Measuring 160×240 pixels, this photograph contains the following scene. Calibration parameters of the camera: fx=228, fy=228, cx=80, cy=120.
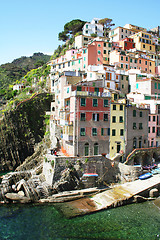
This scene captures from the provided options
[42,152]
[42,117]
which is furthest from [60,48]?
[42,152]

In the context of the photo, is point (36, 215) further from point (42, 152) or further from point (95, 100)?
point (42, 152)

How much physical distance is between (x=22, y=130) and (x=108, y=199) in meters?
36.0

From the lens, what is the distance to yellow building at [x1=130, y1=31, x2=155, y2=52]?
72.9 m

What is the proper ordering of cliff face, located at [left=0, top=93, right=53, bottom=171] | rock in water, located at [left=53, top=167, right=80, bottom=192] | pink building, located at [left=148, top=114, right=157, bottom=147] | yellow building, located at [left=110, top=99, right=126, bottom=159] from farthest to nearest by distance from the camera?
cliff face, located at [left=0, top=93, right=53, bottom=171] → pink building, located at [left=148, top=114, right=157, bottom=147] → yellow building, located at [left=110, top=99, right=126, bottom=159] → rock in water, located at [left=53, top=167, right=80, bottom=192]

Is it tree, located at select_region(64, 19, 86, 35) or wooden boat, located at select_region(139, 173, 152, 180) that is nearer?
wooden boat, located at select_region(139, 173, 152, 180)

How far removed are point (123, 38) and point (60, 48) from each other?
25177 millimetres

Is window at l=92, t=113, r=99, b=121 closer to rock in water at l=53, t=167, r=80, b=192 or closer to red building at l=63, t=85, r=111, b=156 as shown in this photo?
red building at l=63, t=85, r=111, b=156

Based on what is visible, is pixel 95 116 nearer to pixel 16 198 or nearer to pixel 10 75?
pixel 16 198

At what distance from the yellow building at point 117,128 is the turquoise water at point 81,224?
1078cm

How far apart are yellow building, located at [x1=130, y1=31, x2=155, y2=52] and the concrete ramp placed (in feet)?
167

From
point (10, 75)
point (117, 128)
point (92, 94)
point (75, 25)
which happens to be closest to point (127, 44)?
point (75, 25)

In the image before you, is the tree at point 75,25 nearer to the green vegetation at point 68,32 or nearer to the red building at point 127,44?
the green vegetation at point 68,32

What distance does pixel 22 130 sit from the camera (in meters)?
60.4

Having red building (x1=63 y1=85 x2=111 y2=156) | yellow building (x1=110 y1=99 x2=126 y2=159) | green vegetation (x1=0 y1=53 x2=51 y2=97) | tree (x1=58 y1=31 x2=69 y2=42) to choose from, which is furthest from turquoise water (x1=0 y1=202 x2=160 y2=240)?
tree (x1=58 y1=31 x2=69 y2=42)
